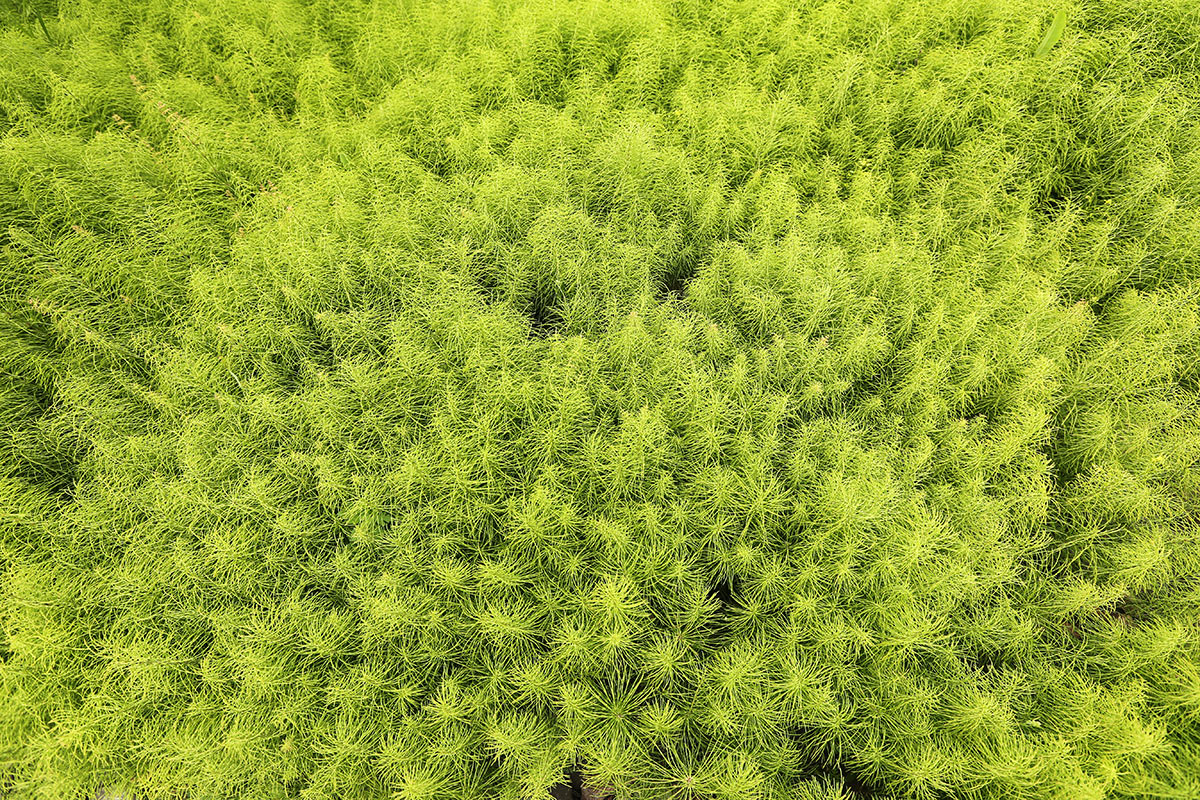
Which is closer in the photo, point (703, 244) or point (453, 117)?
point (703, 244)

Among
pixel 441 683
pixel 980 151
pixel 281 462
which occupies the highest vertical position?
pixel 980 151

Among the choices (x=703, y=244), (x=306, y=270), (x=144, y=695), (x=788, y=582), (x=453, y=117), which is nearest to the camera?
(x=144, y=695)

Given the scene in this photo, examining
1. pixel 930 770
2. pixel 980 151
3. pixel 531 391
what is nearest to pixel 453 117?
pixel 531 391

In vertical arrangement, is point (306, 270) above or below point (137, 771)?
above

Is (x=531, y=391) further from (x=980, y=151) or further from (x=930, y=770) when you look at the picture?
(x=980, y=151)

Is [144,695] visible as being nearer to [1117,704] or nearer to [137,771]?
[137,771]

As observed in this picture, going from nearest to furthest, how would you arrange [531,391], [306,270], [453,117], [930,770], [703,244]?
[930,770] → [531,391] → [306,270] → [703,244] → [453,117]
